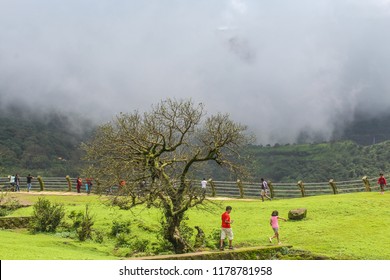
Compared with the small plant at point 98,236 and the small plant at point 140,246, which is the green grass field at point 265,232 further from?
the small plant at point 140,246

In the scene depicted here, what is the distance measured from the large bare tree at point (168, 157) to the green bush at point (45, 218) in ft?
13.6

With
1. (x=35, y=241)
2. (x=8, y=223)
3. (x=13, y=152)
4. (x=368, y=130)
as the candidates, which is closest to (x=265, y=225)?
(x=35, y=241)

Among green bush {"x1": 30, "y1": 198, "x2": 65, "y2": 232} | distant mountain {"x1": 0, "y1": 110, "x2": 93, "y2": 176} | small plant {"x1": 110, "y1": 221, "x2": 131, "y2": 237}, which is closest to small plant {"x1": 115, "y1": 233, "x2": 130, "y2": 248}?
small plant {"x1": 110, "y1": 221, "x2": 131, "y2": 237}

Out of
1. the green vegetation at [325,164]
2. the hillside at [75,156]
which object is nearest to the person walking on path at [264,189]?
the green vegetation at [325,164]

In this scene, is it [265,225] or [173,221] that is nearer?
[173,221]

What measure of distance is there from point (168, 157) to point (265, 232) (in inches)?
203

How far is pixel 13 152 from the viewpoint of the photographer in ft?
332

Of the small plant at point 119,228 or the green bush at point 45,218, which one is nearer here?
the small plant at point 119,228

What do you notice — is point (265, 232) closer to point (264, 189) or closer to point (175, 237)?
point (175, 237)

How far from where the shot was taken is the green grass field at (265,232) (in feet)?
56.5

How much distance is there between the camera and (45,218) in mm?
23438

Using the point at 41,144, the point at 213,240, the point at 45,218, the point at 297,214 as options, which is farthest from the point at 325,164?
the point at 213,240
